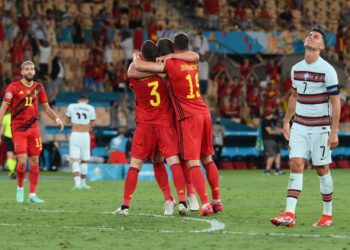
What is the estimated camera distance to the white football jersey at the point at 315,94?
43.2 ft

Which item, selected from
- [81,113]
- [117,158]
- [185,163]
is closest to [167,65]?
[185,163]

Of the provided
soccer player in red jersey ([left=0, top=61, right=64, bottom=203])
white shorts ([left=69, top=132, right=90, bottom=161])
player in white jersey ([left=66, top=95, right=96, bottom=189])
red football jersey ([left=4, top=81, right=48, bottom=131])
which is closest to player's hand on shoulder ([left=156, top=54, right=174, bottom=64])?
soccer player in red jersey ([left=0, top=61, right=64, bottom=203])

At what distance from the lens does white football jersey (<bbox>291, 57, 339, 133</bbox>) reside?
43.2 feet

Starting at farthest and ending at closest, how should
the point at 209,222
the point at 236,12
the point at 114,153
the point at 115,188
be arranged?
1. the point at 236,12
2. the point at 114,153
3. the point at 115,188
4. the point at 209,222

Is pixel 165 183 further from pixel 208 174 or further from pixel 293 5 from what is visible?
pixel 293 5

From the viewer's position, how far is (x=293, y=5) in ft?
145

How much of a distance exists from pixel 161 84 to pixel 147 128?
64cm

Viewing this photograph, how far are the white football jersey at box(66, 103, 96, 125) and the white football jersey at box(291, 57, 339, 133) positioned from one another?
11.7 meters

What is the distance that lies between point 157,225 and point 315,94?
2.50m

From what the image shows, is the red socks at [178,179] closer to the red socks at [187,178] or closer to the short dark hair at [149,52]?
the red socks at [187,178]

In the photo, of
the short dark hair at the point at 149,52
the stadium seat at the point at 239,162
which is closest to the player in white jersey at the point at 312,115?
the short dark hair at the point at 149,52

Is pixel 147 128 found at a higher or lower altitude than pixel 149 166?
higher

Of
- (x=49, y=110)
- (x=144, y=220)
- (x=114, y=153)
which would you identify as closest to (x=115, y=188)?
(x=49, y=110)

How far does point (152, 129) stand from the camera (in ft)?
49.8
